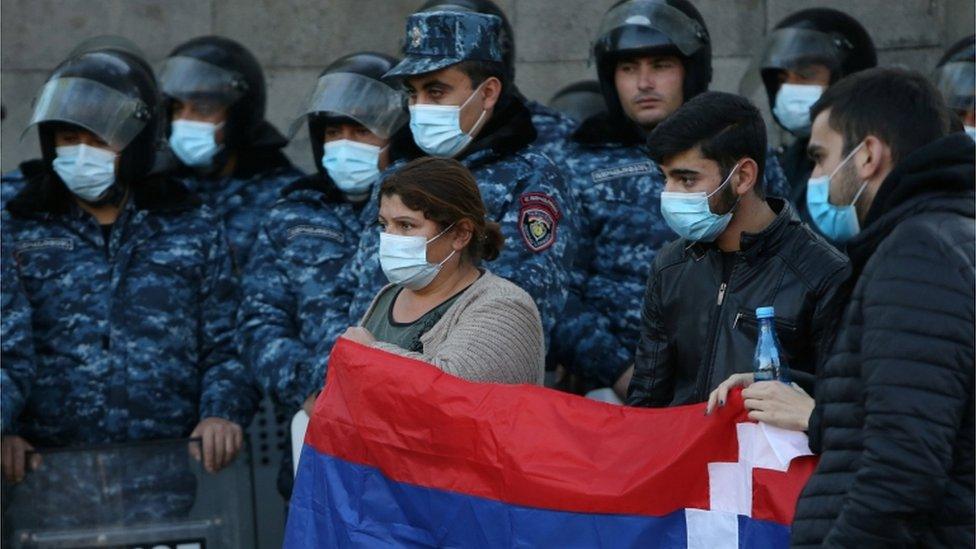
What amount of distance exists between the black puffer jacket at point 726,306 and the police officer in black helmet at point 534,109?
4.48 ft

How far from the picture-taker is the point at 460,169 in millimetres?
5215

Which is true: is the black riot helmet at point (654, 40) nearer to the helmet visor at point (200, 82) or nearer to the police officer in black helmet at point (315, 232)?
the police officer in black helmet at point (315, 232)

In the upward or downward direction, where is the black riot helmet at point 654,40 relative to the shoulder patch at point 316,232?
upward

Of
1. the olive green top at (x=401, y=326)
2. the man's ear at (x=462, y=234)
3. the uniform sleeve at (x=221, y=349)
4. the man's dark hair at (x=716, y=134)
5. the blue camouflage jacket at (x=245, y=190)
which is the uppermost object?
the man's dark hair at (x=716, y=134)

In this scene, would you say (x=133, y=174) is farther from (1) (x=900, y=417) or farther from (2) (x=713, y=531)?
(1) (x=900, y=417)

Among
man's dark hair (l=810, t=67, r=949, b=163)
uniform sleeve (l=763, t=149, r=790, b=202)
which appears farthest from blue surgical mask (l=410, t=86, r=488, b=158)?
man's dark hair (l=810, t=67, r=949, b=163)

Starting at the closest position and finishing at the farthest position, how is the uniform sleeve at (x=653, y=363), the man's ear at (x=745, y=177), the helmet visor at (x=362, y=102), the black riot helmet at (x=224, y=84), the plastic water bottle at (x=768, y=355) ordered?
the plastic water bottle at (x=768, y=355) < the man's ear at (x=745, y=177) < the uniform sleeve at (x=653, y=363) < the helmet visor at (x=362, y=102) < the black riot helmet at (x=224, y=84)

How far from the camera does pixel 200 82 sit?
766cm

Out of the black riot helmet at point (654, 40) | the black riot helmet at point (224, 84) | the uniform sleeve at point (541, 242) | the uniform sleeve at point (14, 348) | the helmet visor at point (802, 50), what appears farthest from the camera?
the black riot helmet at point (224, 84)

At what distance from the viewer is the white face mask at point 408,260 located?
5.18m

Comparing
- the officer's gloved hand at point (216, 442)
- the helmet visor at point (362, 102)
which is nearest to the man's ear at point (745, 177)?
the helmet visor at point (362, 102)

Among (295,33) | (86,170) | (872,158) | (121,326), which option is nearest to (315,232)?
(121,326)

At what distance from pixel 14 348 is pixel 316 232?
111cm

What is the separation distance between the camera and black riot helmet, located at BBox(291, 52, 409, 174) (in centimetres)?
684
